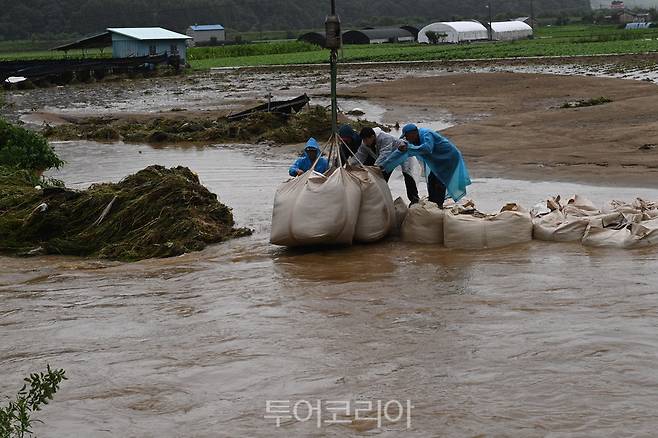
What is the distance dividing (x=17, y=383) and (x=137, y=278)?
9.05 feet

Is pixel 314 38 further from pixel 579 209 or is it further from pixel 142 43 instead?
pixel 579 209

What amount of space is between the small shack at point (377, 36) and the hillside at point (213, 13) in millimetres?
28457

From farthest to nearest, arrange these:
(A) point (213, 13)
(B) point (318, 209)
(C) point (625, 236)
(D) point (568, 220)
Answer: (A) point (213, 13) → (D) point (568, 220) → (B) point (318, 209) → (C) point (625, 236)

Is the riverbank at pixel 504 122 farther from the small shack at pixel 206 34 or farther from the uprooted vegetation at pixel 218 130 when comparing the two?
the small shack at pixel 206 34

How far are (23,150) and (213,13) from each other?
108m

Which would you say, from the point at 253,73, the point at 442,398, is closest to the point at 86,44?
the point at 253,73

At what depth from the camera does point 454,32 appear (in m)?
81.6

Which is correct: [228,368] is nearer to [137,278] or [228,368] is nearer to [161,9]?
[137,278]

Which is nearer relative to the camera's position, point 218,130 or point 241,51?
point 218,130

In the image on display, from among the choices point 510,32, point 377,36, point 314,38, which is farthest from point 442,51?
point 510,32

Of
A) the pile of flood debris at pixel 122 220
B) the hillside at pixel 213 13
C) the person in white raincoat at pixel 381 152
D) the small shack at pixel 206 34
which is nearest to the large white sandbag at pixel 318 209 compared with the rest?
the person in white raincoat at pixel 381 152

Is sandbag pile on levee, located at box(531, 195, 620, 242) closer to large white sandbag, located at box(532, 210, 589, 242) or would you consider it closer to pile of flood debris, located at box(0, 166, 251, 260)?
large white sandbag, located at box(532, 210, 589, 242)

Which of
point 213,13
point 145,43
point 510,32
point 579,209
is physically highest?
point 213,13

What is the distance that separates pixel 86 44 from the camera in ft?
198
